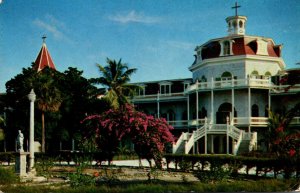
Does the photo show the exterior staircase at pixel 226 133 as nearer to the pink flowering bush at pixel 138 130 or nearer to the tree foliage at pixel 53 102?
the tree foliage at pixel 53 102

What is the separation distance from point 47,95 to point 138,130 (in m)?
12.6

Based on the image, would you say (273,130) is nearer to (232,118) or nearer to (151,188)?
(232,118)

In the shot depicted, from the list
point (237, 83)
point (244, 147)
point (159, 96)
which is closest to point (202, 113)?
point (237, 83)

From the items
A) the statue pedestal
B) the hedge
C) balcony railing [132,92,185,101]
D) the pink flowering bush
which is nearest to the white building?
balcony railing [132,92,185,101]

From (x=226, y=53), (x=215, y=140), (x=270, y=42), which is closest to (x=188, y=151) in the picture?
(x=215, y=140)

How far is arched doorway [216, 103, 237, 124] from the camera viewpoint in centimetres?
3445

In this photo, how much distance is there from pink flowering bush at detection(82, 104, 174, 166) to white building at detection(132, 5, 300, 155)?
1319 cm

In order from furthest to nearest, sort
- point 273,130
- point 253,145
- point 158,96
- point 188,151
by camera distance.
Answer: point 158,96 → point 188,151 → point 253,145 → point 273,130

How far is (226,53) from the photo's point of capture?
34719mm

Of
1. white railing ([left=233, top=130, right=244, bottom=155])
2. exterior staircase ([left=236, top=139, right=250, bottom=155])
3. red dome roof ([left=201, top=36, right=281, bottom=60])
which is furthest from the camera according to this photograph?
red dome roof ([left=201, top=36, right=281, bottom=60])

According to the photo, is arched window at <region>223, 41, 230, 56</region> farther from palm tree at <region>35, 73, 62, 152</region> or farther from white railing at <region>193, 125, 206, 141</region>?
palm tree at <region>35, 73, 62, 152</region>

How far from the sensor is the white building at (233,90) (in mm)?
32719

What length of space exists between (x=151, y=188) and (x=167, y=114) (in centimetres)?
2791

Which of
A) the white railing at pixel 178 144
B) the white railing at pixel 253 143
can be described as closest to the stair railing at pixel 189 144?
the white railing at pixel 178 144
